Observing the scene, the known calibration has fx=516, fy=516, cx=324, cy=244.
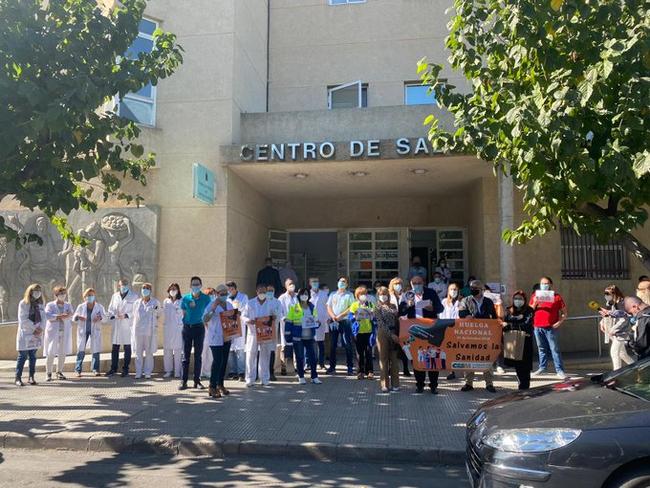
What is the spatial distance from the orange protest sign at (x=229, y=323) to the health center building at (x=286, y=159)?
365cm

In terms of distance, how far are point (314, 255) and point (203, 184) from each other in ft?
20.4

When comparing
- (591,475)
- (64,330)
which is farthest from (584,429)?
(64,330)

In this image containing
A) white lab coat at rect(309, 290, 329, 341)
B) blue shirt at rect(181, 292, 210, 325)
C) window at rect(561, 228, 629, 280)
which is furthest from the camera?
window at rect(561, 228, 629, 280)

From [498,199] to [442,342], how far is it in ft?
17.6

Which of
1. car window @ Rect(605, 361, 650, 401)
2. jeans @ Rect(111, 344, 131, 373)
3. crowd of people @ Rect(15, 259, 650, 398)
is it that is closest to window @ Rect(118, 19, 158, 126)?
crowd of people @ Rect(15, 259, 650, 398)

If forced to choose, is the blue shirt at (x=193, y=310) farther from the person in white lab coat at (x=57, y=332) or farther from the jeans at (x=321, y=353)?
the jeans at (x=321, y=353)

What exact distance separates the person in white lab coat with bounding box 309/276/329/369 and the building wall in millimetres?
6585

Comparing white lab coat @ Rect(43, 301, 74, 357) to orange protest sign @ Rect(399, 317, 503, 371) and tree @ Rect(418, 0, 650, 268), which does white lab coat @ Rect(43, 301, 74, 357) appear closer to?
orange protest sign @ Rect(399, 317, 503, 371)

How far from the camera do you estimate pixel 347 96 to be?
15805 mm

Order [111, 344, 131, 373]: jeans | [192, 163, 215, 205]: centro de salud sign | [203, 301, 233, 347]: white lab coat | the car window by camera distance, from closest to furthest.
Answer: the car window, [203, 301, 233, 347]: white lab coat, [111, 344, 131, 373]: jeans, [192, 163, 215, 205]: centro de salud sign

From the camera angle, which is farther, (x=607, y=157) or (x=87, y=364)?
(x=87, y=364)

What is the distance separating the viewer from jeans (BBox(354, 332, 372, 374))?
31.6 ft

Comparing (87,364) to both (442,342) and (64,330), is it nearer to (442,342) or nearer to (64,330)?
(64,330)

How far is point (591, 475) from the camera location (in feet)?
10.6
